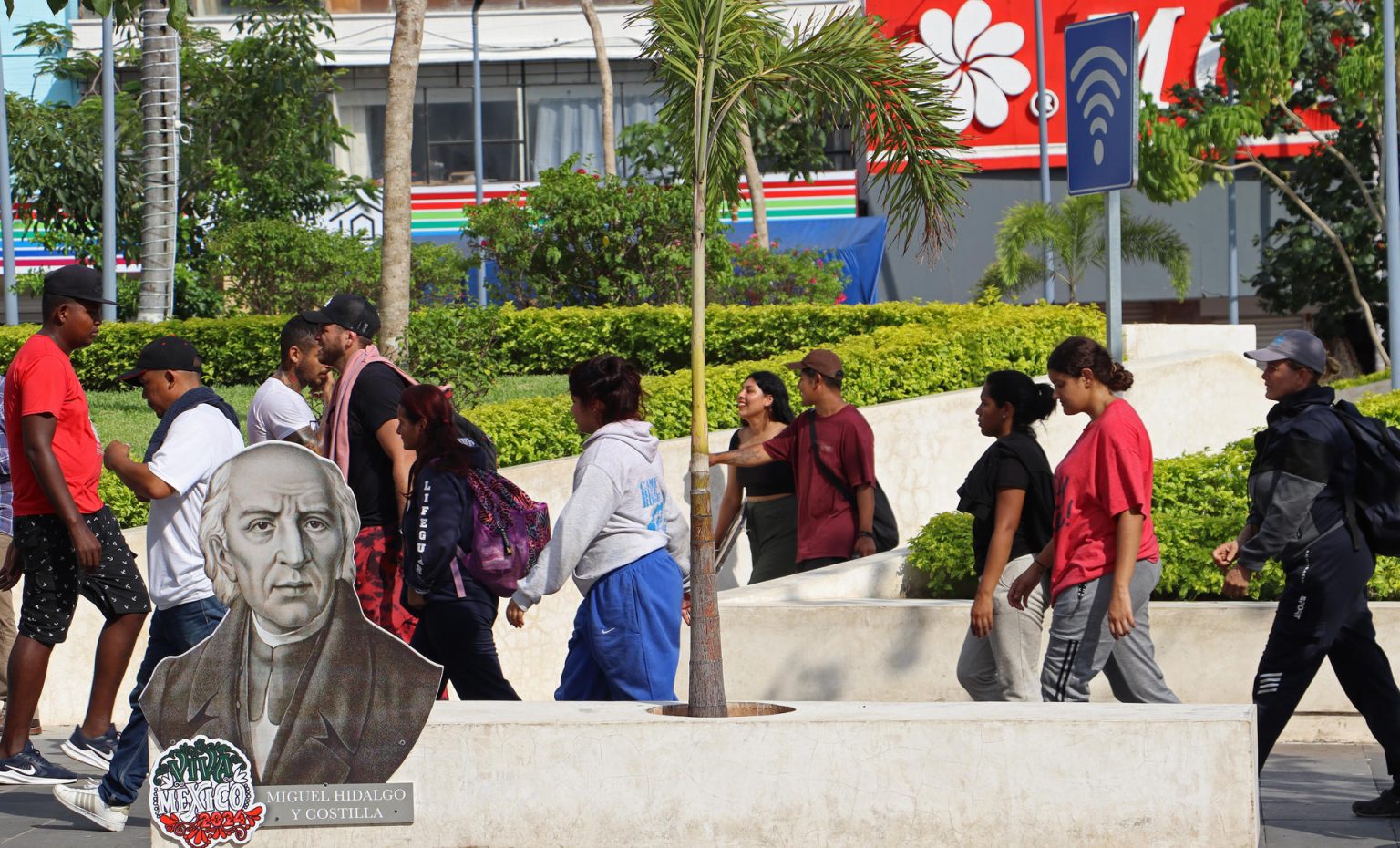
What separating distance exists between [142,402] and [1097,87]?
10.4 meters

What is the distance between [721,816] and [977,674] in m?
1.58

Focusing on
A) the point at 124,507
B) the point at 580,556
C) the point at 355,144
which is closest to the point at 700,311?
the point at 580,556

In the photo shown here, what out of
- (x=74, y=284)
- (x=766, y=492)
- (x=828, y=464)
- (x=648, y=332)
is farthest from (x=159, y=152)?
(x=828, y=464)

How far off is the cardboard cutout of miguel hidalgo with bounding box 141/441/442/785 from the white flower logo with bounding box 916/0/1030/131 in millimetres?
28972

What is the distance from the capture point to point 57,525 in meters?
6.28

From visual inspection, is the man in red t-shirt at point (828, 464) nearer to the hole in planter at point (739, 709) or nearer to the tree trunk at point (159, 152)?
the hole in planter at point (739, 709)

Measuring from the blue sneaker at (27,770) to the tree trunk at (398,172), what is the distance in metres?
5.37

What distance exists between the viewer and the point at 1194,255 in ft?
114

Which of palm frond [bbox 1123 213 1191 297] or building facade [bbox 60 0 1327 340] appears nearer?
palm frond [bbox 1123 213 1191 297]

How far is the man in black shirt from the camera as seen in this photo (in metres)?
6.20

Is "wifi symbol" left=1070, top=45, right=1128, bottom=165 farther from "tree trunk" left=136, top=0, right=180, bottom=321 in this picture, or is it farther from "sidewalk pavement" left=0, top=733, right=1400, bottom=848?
"tree trunk" left=136, top=0, right=180, bottom=321

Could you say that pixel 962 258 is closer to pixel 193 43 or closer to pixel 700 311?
pixel 193 43

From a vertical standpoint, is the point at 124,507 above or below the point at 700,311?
below

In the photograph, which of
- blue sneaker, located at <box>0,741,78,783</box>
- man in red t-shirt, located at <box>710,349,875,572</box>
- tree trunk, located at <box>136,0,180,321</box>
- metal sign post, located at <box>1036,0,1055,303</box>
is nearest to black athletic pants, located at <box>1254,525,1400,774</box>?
man in red t-shirt, located at <box>710,349,875,572</box>
